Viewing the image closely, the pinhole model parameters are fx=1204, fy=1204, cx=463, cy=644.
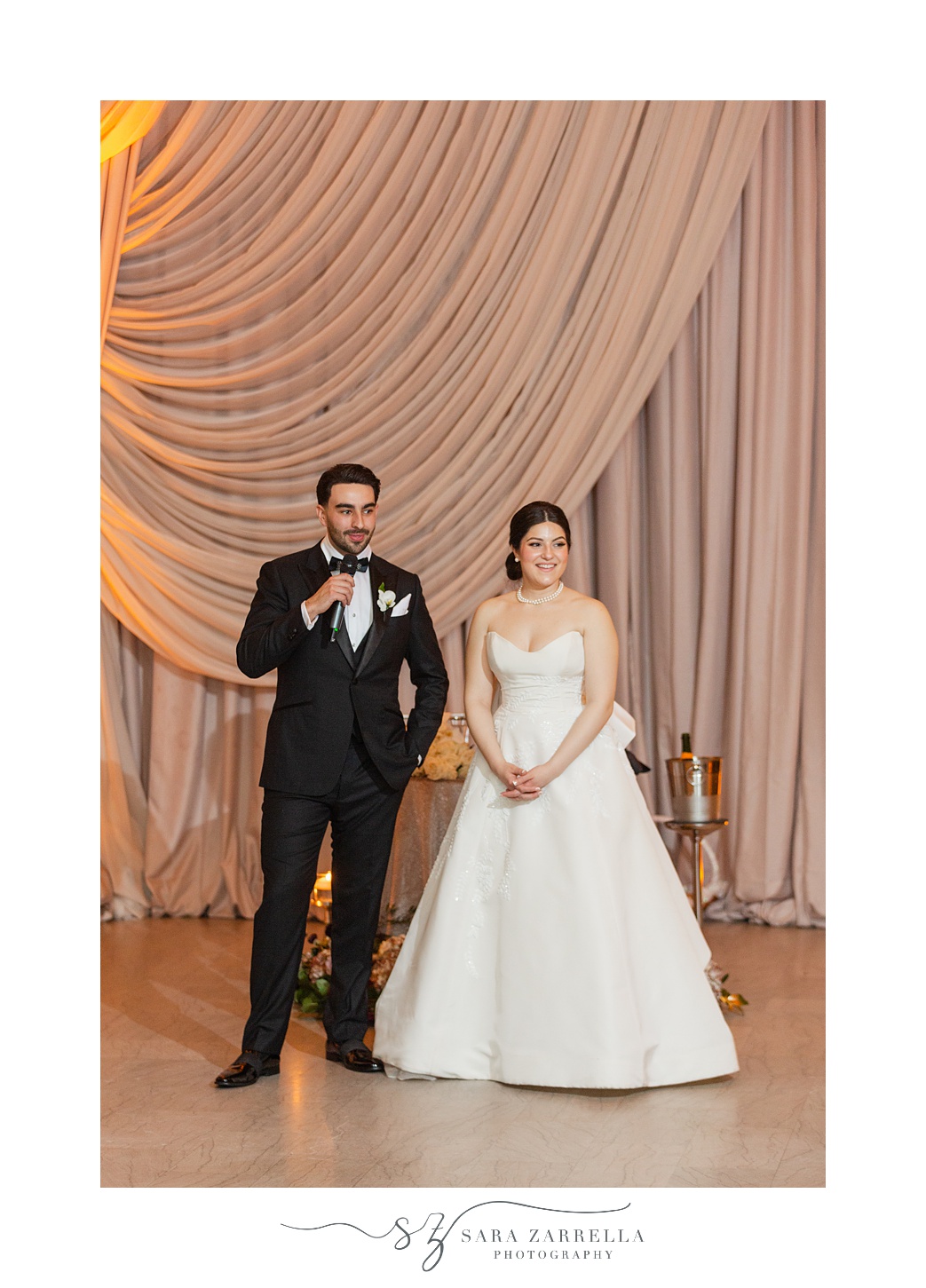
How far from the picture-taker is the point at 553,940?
3.94 m

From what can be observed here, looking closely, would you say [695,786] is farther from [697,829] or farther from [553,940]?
[553,940]

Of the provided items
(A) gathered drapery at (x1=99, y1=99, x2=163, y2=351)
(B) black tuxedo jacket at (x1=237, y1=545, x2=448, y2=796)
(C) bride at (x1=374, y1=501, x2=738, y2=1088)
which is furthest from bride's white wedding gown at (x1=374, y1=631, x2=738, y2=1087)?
(A) gathered drapery at (x1=99, y1=99, x2=163, y2=351)

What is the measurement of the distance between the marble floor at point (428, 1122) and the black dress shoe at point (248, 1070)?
5 centimetres

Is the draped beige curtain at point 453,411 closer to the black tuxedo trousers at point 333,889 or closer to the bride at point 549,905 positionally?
A: the bride at point 549,905

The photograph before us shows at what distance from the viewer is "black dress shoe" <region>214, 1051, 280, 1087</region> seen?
3.97 metres

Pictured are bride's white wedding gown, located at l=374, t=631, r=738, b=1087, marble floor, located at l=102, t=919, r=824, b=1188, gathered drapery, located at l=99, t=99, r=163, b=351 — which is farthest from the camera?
gathered drapery, located at l=99, t=99, r=163, b=351

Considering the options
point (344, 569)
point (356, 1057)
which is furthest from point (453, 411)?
point (356, 1057)

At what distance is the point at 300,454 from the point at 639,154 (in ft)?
8.28

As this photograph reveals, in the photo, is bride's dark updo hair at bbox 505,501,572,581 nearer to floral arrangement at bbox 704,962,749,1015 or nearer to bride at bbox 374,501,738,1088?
bride at bbox 374,501,738,1088

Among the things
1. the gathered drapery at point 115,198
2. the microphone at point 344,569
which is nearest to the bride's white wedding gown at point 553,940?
the microphone at point 344,569

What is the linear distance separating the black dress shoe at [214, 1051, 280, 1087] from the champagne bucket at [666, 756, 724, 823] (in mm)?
2283

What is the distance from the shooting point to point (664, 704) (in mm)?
6980
